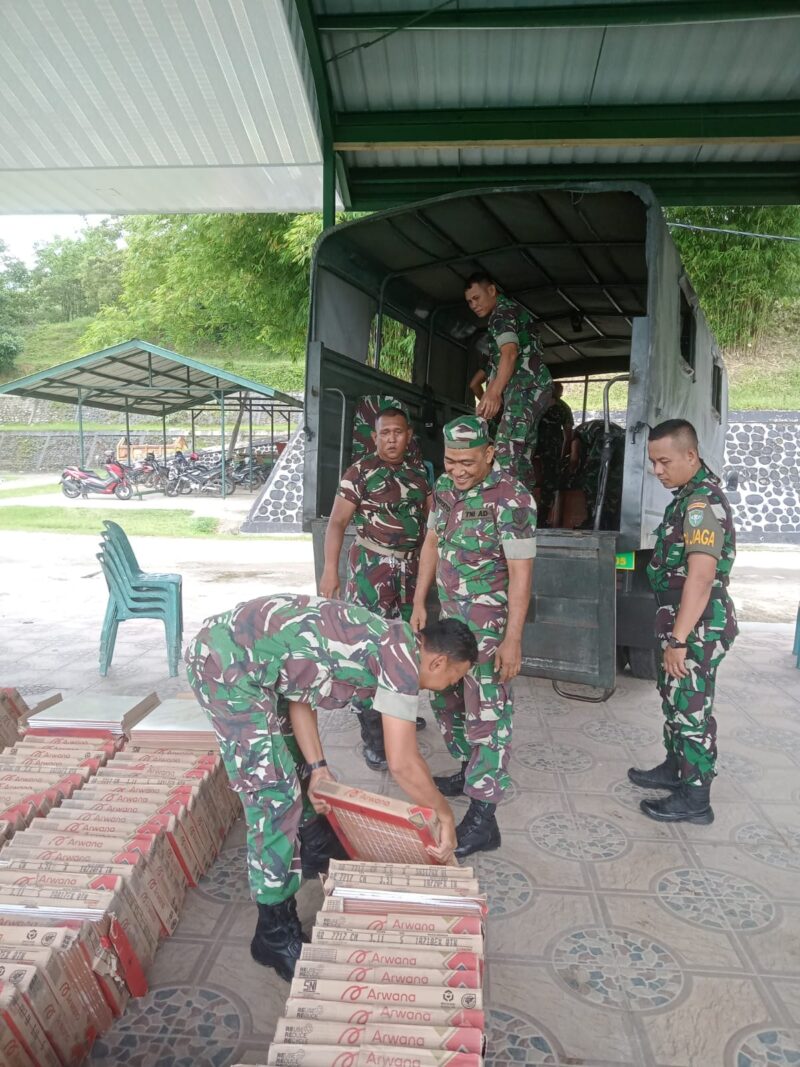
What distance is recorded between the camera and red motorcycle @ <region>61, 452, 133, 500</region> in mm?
18328

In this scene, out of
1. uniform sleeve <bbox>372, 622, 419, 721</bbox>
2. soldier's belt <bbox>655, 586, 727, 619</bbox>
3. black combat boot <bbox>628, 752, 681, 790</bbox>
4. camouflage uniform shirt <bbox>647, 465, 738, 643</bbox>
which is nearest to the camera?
uniform sleeve <bbox>372, 622, 419, 721</bbox>

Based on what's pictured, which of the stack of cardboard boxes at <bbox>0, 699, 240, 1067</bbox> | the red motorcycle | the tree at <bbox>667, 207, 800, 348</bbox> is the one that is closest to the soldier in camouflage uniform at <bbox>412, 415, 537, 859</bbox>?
the stack of cardboard boxes at <bbox>0, 699, 240, 1067</bbox>

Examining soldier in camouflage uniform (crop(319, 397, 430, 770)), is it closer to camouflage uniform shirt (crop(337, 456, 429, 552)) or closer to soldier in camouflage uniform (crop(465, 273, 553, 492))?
camouflage uniform shirt (crop(337, 456, 429, 552))

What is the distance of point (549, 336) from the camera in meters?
6.39

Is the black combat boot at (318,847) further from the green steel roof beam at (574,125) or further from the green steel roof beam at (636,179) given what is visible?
the green steel roof beam at (636,179)

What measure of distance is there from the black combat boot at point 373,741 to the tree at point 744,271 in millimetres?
16029

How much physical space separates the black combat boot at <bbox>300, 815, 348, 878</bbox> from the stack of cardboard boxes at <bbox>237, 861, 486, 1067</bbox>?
72 centimetres

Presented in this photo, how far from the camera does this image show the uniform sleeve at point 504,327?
405cm

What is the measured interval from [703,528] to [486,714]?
106 centimetres

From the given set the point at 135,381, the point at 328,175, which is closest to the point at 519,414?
the point at 328,175

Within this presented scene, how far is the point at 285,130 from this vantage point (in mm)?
4770

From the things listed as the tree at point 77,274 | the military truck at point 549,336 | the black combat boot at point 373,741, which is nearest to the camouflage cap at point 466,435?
the military truck at point 549,336

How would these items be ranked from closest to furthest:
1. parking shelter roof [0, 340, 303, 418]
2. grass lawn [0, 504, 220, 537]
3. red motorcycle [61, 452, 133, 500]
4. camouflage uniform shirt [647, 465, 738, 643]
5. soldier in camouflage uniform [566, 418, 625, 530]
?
1. camouflage uniform shirt [647, 465, 738, 643]
2. soldier in camouflage uniform [566, 418, 625, 530]
3. grass lawn [0, 504, 220, 537]
4. parking shelter roof [0, 340, 303, 418]
5. red motorcycle [61, 452, 133, 500]

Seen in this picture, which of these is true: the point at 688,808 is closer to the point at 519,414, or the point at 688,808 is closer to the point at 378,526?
the point at 378,526
